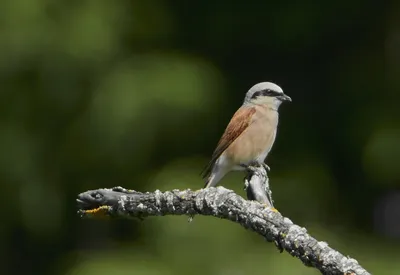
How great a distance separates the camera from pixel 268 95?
4.75 metres

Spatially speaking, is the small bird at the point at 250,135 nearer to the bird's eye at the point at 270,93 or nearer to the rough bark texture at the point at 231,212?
the bird's eye at the point at 270,93

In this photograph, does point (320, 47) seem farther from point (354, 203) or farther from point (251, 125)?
point (251, 125)

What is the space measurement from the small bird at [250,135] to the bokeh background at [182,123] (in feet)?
6.80

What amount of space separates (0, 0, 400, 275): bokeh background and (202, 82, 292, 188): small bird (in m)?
2.07

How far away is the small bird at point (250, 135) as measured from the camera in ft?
15.1

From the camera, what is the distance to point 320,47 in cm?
908

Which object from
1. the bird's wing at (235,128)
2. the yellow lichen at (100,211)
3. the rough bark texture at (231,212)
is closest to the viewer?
the rough bark texture at (231,212)

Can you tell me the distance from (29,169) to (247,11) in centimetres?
241

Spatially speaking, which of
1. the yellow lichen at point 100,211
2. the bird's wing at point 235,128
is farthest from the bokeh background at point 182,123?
the yellow lichen at point 100,211

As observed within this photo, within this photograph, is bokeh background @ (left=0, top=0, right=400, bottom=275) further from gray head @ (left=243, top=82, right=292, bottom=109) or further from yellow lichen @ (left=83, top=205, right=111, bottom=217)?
yellow lichen @ (left=83, top=205, right=111, bottom=217)

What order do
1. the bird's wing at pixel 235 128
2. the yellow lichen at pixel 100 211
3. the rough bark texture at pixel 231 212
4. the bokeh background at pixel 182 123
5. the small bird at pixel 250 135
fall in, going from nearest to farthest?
the rough bark texture at pixel 231 212 → the yellow lichen at pixel 100 211 → the small bird at pixel 250 135 → the bird's wing at pixel 235 128 → the bokeh background at pixel 182 123

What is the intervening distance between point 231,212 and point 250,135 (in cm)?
185

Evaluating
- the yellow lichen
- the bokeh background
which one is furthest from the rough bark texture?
the bokeh background

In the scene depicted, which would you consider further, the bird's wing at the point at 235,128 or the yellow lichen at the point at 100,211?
the bird's wing at the point at 235,128
